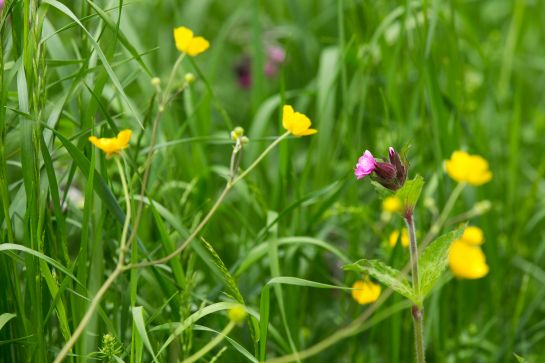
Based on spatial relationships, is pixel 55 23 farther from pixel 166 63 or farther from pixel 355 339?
pixel 355 339

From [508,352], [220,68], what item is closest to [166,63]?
[220,68]

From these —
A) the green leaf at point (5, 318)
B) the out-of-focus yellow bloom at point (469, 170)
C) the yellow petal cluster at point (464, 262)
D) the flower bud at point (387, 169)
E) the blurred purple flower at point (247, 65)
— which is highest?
the out-of-focus yellow bloom at point (469, 170)

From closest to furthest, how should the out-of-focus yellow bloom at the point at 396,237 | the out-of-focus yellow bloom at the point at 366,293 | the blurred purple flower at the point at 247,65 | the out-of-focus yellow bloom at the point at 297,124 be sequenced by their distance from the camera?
1. the out-of-focus yellow bloom at the point at 297,124
2. the out-of-focus yellow bloom at the point at 366,293
3. the out-of-focus yellow bloom at the point at 396,237
4. the blurred purple flower at the point at 247,65

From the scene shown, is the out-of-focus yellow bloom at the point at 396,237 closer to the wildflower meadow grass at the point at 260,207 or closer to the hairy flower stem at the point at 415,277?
the wildflower meadow grass at the point at 260,207

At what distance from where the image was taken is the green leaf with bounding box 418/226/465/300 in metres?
1.09

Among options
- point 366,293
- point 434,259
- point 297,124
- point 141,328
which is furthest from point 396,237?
point 141,328

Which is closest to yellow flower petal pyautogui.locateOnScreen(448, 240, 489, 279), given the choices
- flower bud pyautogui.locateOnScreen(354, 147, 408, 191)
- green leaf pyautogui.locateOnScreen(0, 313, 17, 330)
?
flower bud pyautogui.locateOnScreen(354, 147, 408, 191)

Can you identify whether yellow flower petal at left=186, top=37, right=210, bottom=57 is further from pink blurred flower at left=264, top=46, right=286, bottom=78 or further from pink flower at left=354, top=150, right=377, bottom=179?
pink blurred flower at left=264, top=46, right=286, bottom=78

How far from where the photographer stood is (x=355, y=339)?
5.02ft

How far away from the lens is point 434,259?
3.69 ft

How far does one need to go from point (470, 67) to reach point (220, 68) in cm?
94

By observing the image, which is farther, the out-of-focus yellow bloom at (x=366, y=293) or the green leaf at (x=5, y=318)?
the out-of-focus yellow bloom at (x=366, y=293)

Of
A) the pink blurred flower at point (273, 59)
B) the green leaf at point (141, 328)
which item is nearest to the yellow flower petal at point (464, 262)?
the green leaf at point (141, 328)

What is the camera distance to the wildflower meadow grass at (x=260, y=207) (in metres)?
1.09
